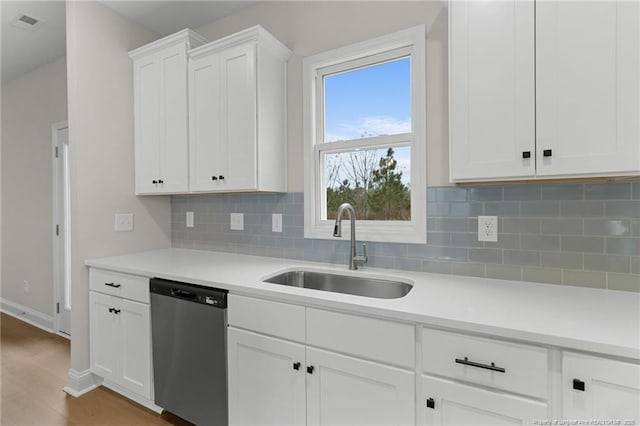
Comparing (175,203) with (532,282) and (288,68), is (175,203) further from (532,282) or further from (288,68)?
(532,282)

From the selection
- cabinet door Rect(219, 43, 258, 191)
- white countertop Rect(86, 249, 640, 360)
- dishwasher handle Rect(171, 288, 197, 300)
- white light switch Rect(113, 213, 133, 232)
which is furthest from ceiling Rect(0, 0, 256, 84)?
A: dishwasher handle Rect(171, 288, 197, 300)

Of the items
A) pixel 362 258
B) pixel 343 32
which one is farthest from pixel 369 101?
pixel 362 258

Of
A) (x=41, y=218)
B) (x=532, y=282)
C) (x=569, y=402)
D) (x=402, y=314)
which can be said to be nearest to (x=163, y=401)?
(x=402, y=314)

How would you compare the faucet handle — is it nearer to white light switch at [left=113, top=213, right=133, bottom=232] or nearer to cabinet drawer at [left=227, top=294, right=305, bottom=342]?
cabinet drawer at [left=227, top=294, right=305, bottom=342]

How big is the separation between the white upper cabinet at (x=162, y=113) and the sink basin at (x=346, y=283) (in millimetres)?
1013

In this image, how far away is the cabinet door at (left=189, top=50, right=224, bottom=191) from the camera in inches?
83.7

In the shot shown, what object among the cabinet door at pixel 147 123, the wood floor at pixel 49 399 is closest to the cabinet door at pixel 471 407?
the wood floor at pixel 49 399

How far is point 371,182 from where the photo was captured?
81.2 inches

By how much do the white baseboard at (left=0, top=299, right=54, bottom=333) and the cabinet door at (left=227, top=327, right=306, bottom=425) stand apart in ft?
9.76

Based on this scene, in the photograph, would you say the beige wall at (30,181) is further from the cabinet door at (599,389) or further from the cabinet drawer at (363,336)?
the cabinet door at (599,389)

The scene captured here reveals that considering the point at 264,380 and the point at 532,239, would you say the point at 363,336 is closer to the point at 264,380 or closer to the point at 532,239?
the point at 264,380

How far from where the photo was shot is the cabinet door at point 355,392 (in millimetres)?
1210

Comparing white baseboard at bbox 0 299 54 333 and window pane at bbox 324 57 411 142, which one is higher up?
window pane at bbox 324 57 411 142

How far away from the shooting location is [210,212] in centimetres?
262
